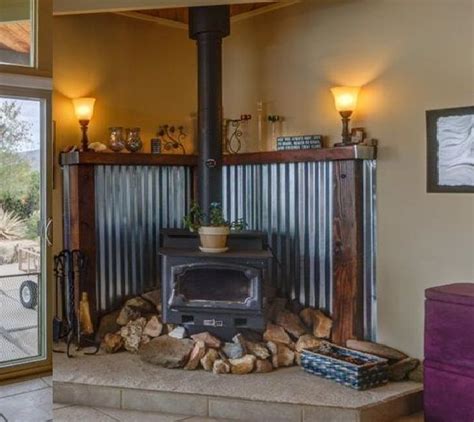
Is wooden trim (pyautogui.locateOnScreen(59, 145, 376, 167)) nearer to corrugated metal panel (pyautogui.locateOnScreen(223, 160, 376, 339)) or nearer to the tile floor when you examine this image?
corrugated metal panel (pyautogui.locateOnScreen(223, 160, 376, 339))

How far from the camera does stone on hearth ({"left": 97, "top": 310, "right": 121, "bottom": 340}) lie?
4125 millimetres

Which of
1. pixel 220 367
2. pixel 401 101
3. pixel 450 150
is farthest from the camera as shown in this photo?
pixel 401 101

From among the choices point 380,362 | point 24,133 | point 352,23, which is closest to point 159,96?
point 352,23

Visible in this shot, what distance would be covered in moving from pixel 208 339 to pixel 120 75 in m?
2.21

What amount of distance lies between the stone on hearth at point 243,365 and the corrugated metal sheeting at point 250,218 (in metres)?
0.74

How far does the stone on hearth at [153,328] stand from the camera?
3949 millimetres

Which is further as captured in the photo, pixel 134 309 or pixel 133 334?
pixel 134 309

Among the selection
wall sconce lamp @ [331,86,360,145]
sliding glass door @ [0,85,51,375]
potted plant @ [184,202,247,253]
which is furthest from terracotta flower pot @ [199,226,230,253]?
sliding glass door @ [0,85,51,375]

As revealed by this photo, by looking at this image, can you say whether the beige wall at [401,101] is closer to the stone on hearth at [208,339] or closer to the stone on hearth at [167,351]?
the stone on hearth at [208,339]

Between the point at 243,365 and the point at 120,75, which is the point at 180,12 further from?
the point at 243,365

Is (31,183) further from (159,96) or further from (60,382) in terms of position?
(159,96)

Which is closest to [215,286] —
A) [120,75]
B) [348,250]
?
[348,250]

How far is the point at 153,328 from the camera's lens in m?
3.97

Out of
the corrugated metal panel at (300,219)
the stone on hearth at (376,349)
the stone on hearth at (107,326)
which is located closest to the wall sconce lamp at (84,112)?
the corrugated metal panel at (300,219)
